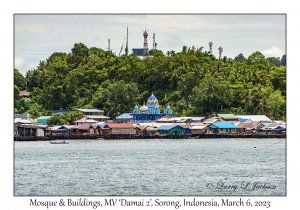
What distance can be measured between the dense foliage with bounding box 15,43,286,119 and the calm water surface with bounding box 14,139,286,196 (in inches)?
1060

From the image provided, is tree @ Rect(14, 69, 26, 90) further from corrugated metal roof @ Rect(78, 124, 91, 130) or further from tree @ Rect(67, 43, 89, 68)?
corrugated metal roof @ Rect(78, 124, 91, 130)

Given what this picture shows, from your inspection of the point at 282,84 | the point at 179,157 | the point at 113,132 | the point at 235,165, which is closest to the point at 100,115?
the point at 113,132

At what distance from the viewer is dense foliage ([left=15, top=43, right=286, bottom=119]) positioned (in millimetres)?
71250

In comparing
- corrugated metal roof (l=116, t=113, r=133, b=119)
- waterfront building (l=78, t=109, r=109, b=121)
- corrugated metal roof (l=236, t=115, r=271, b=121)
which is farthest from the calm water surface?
waterfront building (l=78, t=109, r=109, b=121)

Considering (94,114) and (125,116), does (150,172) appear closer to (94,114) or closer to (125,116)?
(125,116)

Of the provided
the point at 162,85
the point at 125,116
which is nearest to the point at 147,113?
the point at 125,116

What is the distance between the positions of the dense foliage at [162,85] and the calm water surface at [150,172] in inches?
1060

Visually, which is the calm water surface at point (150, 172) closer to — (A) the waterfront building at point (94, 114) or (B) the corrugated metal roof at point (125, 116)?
(B) the corrugated metal roof at point (125, 116)

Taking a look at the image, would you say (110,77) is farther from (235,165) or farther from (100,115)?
(235,165)

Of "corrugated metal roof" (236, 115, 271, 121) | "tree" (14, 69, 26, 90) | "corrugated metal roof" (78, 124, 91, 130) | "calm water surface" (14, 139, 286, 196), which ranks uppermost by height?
"tree" (14, 69, 26, 90)

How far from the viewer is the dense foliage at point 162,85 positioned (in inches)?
2805

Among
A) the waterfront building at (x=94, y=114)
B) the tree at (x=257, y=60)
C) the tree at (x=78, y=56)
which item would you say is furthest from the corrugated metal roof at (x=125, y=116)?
the tree at (x=257, y=60)

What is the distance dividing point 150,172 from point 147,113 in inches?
1578

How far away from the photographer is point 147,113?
70688 millimetres
